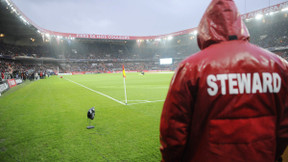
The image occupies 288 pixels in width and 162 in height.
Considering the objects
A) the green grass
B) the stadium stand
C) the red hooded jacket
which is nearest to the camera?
the red hooded jacket

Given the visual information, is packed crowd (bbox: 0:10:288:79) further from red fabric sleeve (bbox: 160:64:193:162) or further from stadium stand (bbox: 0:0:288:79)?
red fabric sleeve (bbox: 160:64:193:162)

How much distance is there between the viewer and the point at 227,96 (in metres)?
1.23

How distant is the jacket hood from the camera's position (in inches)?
50.9

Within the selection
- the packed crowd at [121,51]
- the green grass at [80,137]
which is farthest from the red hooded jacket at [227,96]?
the packed crowd at [121,51]

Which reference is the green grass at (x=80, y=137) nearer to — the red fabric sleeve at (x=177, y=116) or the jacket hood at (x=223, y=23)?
the red fabric sleeve at (x=177, y=116)

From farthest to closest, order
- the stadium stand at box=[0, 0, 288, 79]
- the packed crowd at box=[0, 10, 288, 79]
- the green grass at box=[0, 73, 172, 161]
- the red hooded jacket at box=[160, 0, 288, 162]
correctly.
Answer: the packed crowd at box=[0, 10, 288, 79]
the stadium stand at box=[0, 0, 288, 79]
the green grass at box=[0, 73, 172, 161]
the red hooded jacket at box=[160, 0, 288, 162]

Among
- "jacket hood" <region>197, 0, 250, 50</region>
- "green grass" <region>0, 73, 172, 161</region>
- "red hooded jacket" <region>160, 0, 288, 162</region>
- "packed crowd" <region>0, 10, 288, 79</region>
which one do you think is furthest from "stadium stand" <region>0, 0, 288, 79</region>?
"jacket hood" <region>197, 0, 250, 50</region>

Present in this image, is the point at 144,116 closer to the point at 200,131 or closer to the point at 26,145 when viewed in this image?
the point at 26,145

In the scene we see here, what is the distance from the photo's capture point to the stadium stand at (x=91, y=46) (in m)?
40.7

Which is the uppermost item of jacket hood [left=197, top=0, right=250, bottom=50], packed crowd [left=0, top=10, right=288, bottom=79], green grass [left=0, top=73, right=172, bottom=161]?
packed crowd [left=0, top=10, right=288, bottom=79]

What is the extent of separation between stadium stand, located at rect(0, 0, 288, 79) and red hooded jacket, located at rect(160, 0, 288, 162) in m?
32.3

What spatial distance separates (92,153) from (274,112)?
3069mm

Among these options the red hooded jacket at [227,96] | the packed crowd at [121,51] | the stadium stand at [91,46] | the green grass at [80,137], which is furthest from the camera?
the packed crowd at [121,51]

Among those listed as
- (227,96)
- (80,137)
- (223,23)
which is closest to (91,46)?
(80,137)
